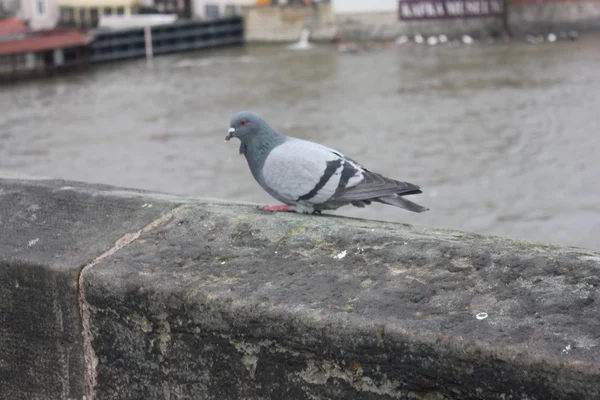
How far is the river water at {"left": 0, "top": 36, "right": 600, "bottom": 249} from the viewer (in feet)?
43.4

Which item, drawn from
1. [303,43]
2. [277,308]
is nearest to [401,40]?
[303,43]

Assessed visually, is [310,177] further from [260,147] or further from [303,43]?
[303,43]

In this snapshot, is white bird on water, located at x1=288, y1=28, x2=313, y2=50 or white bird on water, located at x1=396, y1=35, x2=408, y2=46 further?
white bird on water, located at x1=396, y1=35, x2=408, y2=46

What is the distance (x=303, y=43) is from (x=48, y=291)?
3500cm

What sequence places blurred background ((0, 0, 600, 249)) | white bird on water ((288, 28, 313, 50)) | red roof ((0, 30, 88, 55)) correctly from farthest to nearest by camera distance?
white bird on water ((288, 28, 313, 50))
red roof ((0, 30, 88, 55))
blurred background ((0, 0, 600, 249))

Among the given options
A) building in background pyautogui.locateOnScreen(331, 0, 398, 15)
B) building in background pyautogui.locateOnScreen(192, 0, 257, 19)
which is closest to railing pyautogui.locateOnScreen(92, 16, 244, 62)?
building in background pyautogui.locateOnScreen(192, 0, 257, 19)

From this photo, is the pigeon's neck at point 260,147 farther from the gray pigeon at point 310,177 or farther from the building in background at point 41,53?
the building in background at point 41,53

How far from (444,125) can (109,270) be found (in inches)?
673

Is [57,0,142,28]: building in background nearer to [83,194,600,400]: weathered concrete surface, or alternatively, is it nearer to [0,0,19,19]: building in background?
[0,0,19,19]: building in background

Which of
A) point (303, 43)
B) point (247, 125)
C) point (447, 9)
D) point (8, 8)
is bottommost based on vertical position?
point (303, 43)

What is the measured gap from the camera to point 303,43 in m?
36.7

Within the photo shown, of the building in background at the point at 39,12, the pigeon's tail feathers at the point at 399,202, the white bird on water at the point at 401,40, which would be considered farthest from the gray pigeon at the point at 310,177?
the building in background at the point at 39,12

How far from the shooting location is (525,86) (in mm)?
23438

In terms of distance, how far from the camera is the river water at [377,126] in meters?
13.2
